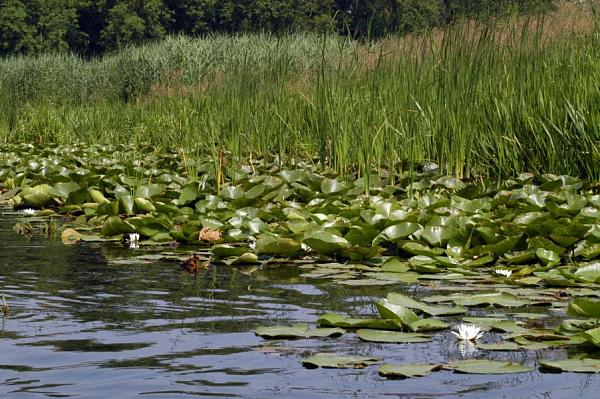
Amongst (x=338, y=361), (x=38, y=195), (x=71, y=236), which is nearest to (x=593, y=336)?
(x=338, y=361)

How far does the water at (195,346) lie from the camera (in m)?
2.43

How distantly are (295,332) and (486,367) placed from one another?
68 cm

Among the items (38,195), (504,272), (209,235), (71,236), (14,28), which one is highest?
(504,272)

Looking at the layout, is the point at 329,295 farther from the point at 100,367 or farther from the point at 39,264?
the point at 39,264

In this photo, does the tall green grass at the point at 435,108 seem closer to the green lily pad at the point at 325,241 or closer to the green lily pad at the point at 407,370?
the green lily pad at the point at 325,241

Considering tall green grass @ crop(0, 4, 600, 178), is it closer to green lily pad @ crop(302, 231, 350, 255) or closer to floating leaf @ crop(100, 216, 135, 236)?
floating leaf @ crop(100, 216, 135, 236)

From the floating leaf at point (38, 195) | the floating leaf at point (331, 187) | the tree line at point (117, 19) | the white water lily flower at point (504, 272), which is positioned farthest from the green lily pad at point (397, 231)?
the tree line at point (117, 19)

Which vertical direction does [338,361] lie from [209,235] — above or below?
above

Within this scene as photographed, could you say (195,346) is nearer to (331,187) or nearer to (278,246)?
(278,246)

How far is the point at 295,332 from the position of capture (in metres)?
2.99

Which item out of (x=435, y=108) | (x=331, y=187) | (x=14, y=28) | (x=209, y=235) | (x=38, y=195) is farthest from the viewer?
(x=14, y=28)

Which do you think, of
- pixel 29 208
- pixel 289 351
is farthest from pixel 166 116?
pixel 289 351

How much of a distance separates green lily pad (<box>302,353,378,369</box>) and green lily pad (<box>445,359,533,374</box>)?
0.23 metres

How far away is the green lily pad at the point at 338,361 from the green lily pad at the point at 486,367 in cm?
23
